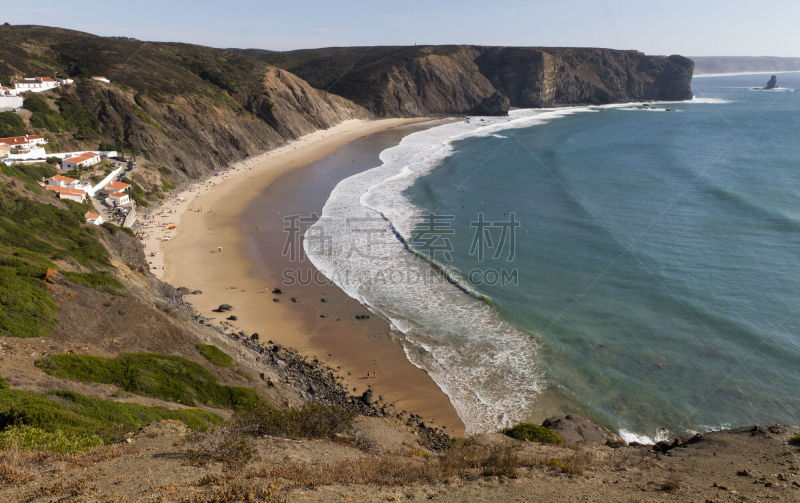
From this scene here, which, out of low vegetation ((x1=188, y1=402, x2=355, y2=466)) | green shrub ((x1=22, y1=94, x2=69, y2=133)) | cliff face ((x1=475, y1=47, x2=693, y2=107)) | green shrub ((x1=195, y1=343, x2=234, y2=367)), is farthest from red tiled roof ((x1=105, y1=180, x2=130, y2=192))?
cliff face ((x1=475, y1=47, x2=693, y2=107))

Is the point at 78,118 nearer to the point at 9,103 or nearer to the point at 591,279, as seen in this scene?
the point at 9,103

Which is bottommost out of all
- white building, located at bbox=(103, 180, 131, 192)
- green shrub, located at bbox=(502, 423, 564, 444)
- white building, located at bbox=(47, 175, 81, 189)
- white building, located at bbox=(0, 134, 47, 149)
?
green shrub, located at bbox=(502, 423, 564, 444)

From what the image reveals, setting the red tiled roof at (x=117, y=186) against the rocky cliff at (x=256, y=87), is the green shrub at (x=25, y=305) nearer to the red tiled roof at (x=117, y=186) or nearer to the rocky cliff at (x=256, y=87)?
the red tiled roof at (x=117, y=186)

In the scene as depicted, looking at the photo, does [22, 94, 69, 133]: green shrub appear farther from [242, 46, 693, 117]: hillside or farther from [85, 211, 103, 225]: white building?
[242, 46, 693, 117]: hillside

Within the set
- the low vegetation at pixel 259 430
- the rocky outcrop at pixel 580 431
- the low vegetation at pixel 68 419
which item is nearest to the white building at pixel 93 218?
the low vegetation at pixel 68 419

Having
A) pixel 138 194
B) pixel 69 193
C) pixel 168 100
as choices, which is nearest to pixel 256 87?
pixel 168 100

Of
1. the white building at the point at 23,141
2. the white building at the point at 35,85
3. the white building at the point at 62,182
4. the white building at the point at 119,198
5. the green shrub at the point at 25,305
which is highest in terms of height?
the white building at the point at 35,85
